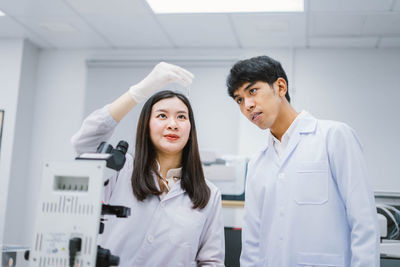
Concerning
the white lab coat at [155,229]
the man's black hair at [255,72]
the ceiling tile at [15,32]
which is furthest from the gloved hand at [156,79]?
the ceiling tile at [15,32]

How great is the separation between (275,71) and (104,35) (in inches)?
103

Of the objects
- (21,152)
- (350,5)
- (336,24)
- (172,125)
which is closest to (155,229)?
(172,125)

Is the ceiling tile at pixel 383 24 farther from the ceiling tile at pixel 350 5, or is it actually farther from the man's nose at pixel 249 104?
the man's nose at pixel 249 104

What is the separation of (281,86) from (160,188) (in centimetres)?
61

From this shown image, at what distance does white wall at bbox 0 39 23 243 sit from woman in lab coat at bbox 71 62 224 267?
2.77 metres

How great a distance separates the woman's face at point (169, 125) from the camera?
142cm

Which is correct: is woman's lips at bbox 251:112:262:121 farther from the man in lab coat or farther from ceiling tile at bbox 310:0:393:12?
ceiling tile at bbox 310:0:393:12

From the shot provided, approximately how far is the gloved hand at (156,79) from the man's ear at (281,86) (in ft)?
1.33

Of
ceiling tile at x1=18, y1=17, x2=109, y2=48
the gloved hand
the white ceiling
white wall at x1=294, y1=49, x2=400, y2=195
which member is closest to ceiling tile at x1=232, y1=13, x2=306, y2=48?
the white ceiling

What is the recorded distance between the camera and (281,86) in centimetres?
156

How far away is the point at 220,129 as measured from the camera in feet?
12.7

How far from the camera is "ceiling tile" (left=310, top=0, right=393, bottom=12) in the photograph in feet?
9.53

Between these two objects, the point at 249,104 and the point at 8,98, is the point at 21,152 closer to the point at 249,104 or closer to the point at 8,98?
the point at 8,98

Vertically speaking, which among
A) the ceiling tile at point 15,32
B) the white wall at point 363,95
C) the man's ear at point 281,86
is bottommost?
the man's ear at point 281,86
